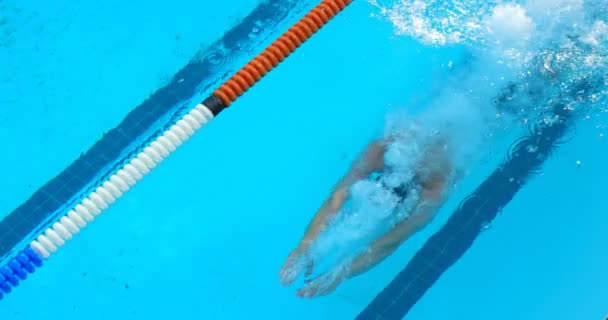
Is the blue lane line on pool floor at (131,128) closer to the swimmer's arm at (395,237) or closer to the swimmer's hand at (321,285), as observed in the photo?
the swimmer's hand at (321,285)

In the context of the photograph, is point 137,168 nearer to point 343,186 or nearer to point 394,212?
point 343,186

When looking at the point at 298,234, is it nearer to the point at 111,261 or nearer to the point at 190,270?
the point at 190,270

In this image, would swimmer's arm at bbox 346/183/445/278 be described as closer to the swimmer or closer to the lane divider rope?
the swimmer

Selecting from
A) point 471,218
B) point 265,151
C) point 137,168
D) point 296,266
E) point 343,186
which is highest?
point 471,218

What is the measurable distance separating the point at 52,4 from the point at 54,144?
0.98 metres

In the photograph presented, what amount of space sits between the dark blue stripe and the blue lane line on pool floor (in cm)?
165

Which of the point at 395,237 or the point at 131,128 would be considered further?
→ the point at 131,128

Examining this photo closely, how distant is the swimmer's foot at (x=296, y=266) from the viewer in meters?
3.28

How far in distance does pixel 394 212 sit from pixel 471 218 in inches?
19.4

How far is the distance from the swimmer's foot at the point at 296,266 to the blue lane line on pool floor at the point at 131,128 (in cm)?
116

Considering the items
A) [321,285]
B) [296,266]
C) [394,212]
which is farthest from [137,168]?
[394,212]

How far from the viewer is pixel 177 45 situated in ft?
12.7

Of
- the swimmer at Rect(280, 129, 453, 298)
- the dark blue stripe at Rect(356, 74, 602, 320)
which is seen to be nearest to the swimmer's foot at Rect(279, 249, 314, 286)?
the swimmer at Rect(280, 129, 453, 298)

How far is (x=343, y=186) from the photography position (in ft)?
11.4
